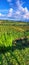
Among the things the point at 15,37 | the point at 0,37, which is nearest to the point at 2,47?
the point at 0,37

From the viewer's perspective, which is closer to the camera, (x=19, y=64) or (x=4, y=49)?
(x=19, y=64)

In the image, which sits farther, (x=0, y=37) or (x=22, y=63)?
(x=0, y=37)

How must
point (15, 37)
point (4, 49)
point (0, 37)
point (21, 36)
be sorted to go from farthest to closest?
point (21, 36) → point (15, 37) → point (0, 37) → point (4, 49)

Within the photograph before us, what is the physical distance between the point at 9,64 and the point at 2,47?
13.7 meters

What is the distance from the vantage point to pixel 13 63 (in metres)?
27.8

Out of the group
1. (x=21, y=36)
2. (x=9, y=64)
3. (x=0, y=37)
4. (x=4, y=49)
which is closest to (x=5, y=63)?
(x=9, y=64)

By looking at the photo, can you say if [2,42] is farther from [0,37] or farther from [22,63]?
[22,63]

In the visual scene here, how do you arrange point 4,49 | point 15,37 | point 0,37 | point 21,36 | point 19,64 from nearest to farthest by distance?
point 19,64
point 4,49
point 0,37
point 15,37
point 21,36

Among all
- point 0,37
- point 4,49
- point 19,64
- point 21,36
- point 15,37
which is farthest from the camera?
point 21,36

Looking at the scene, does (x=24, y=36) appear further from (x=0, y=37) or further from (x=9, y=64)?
(x=9, y=64)

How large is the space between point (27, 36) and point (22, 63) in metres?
44.2

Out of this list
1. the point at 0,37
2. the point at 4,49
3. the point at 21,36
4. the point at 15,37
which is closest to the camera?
the point at 4,49

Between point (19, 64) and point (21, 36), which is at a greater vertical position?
point (19, 64)

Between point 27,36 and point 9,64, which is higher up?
point 9,64
